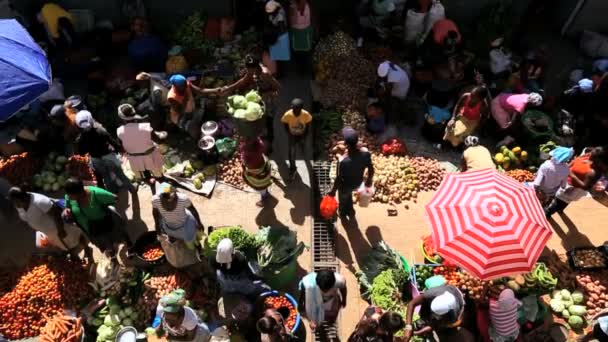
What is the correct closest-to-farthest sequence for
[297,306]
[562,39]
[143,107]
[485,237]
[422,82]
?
[485,237] → [297,306] → [143,107] → [422,82] → [562,39]

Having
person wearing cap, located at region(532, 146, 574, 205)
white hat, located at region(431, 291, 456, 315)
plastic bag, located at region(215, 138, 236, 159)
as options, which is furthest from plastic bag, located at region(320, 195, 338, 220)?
person wearing cap, located at region(532, 146, 574, 205)

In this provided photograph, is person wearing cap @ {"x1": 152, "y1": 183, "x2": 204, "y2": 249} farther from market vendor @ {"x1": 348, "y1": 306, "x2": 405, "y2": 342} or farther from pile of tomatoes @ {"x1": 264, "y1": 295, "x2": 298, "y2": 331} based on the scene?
market vendor @ {"x1": 348, "y1": 306, "x2": 405, "y2": 342}

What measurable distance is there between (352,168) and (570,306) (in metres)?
3.87

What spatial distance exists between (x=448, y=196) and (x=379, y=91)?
3430 millimetres

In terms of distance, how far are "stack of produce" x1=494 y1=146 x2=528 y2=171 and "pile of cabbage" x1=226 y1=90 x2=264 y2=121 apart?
176 inches

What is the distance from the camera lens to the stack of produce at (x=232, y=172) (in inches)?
346

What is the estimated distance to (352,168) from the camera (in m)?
7.28

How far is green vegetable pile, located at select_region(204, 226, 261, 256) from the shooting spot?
6.82 metres

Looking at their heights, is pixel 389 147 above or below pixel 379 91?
below

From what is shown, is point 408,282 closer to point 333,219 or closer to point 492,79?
point 333,219

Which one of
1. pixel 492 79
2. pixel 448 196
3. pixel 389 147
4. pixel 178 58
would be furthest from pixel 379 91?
pixel 178 58

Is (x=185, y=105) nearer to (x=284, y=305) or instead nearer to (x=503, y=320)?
(x=284, y=305)

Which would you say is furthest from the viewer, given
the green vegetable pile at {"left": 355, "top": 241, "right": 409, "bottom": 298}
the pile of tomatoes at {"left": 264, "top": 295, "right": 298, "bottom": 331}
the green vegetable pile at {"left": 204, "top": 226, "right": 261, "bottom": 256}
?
the green vegetable pile at {"left": 355, "top": 241, "right": 409, "bottom": 298}

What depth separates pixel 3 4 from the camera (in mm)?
9945
